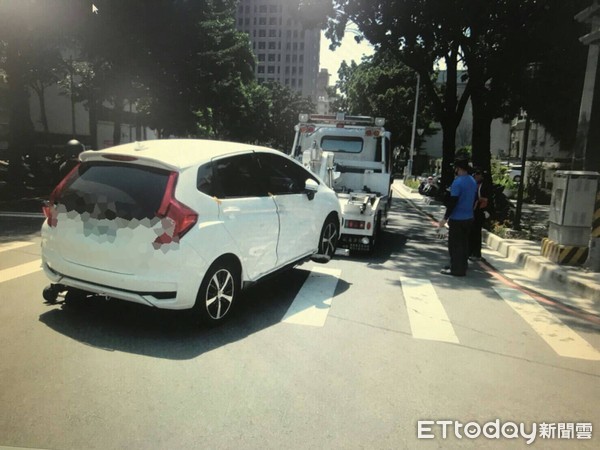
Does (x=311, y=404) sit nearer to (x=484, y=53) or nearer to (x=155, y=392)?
(x=155, y=392)

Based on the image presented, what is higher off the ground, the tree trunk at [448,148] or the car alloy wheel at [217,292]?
the tree trunk at [448,148]

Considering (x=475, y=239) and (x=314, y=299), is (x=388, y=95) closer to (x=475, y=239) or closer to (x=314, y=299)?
(x=475, y=239)

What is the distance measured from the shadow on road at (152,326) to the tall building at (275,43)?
148 m

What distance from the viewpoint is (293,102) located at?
7850 cm

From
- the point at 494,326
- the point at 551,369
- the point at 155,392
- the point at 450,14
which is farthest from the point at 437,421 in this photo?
the point at 450,14

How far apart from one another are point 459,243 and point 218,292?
4.93 m

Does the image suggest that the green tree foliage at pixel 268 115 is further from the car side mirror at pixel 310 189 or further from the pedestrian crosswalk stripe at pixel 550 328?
the pedestrian crosswalk stripe at pixel 550 328

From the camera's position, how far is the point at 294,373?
4223 mm

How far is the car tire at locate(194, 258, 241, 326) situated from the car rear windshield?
86 cm

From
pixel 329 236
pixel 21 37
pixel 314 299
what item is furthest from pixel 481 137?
pixel 21 37

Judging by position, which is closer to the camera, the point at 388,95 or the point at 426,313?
the point at 426,313

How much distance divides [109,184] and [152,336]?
155 centimetres

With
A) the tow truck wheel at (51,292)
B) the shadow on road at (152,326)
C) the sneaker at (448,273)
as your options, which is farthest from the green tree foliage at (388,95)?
the tow truck wheel at (51,292)

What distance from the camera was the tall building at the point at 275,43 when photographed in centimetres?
14888
